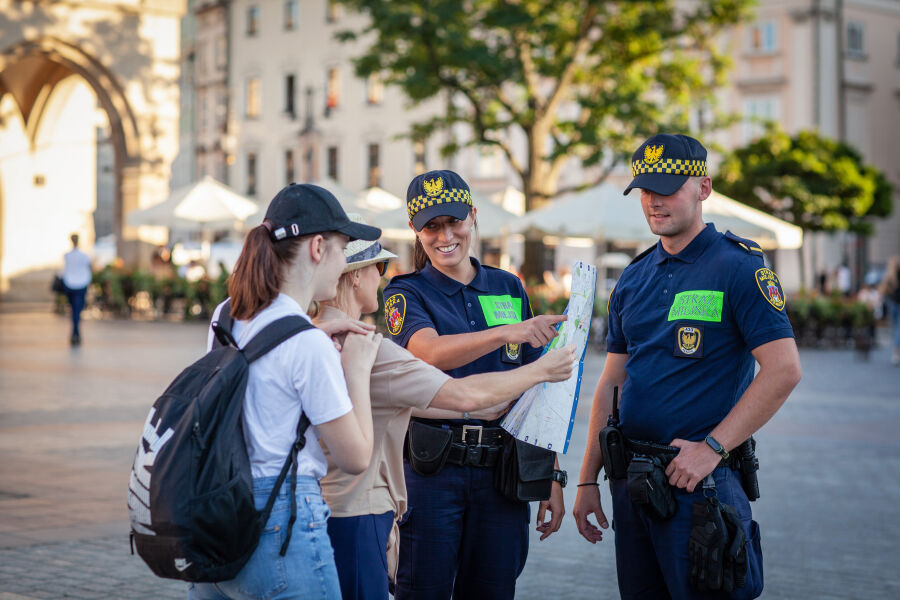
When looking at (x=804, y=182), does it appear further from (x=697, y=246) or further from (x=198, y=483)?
(x=198, y=483)

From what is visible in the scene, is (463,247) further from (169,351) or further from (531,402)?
(169,351)

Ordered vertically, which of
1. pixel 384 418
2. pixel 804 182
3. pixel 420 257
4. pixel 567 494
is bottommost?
pixel 567 494

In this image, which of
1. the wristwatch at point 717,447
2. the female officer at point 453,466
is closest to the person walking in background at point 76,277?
the female officer at point 453,466

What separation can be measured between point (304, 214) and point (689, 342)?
1254mm

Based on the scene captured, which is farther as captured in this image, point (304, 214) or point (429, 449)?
point (429, 449)

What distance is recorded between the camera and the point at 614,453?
3820 mm

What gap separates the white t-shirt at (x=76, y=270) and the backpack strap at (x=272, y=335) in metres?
19.8

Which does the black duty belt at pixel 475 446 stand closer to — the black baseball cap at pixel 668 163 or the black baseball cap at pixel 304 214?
the black baseball cap at pixel 668 163

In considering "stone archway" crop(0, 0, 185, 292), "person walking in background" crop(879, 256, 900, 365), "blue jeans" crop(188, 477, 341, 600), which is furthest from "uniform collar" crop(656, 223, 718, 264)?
"stone archway" crop(0, 0, 185, 292)

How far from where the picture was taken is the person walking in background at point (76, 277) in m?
21.2

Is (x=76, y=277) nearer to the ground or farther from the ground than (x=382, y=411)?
farther from the ground

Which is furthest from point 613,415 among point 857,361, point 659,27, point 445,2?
point 659,27

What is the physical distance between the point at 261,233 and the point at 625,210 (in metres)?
17.9

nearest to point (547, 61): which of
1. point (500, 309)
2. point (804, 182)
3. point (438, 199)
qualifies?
point (804, 182)
